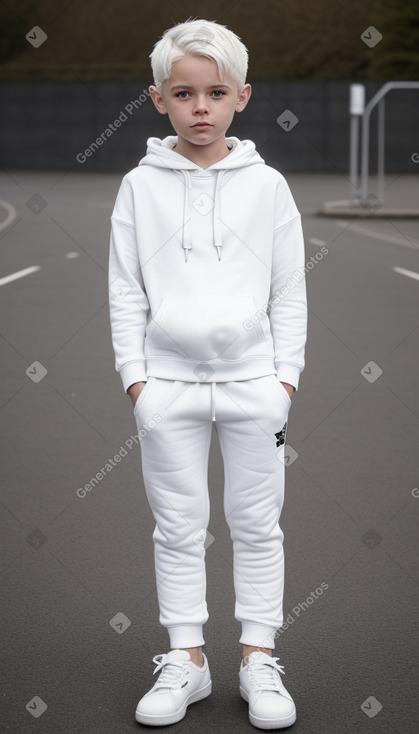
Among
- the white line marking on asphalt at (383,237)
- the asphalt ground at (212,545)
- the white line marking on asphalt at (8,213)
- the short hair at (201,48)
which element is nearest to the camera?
the short hair at (201,48)

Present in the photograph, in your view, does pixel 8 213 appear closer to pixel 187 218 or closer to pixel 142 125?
pixel 142 125

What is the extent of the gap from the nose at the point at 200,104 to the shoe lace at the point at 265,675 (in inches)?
60.6

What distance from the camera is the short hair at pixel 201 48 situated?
10.0 feet

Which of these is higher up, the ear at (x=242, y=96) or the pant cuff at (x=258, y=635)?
the ear at (x=242, y=96)

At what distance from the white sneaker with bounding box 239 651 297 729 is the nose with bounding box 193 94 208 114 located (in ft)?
4.99

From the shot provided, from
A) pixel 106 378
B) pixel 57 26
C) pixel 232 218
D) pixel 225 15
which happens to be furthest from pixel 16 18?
pixel 232 218

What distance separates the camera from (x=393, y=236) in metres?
17.8

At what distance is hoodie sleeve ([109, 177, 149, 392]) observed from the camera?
127 inches

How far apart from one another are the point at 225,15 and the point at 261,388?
40.7 meters

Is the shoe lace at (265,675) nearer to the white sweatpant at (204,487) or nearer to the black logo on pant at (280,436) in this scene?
the white sweatpant at (204,487)

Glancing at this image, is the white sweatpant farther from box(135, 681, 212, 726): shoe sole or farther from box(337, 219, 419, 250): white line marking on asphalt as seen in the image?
box(337, 219, 419, 250): white line marking on asphalt

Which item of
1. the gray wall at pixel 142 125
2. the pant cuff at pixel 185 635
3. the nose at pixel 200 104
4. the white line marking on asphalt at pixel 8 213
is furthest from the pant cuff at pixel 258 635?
the gray wall at pixel 142 125

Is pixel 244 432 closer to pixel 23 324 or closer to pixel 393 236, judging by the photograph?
pixel 23 324

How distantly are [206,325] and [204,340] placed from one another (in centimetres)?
4
